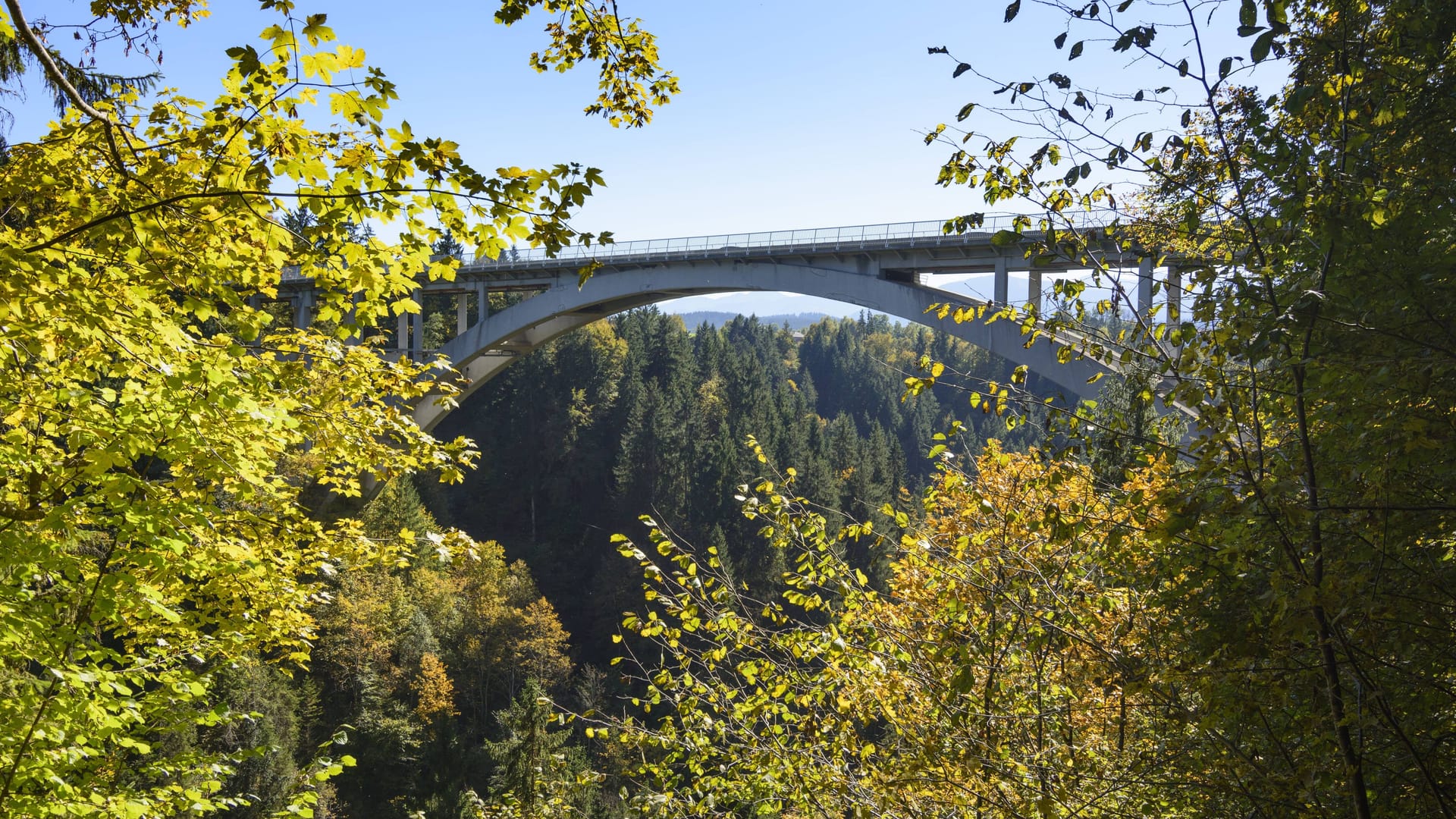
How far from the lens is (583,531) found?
46.8 m

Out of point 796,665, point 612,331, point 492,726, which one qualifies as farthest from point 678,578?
point 612,331

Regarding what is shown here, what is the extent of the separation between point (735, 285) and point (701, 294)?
1753 mm

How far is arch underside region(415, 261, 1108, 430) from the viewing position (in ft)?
49.1

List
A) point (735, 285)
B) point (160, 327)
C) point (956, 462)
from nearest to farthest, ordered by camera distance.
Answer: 1. point (160, 327)
2. point (956, 462)
3. point (735, 285)

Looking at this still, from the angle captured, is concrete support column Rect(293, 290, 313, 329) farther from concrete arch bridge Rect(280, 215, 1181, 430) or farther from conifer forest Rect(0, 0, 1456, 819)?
conifer forest Rect(0, 0, 1456, 819)

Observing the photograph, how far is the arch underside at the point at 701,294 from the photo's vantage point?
49.1ft

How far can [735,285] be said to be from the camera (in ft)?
67.1

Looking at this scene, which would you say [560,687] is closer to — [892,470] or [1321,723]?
[892,470]

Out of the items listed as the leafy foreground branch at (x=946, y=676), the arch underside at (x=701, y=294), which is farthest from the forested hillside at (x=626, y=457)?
the leafy foreground branch at (x=946, y=676)

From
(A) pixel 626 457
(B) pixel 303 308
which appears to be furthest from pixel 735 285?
(A) pixel 626 457

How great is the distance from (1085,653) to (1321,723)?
4.71ft

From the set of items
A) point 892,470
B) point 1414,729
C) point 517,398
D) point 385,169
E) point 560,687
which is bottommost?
point 560,687

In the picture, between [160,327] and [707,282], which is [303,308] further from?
[160,327]

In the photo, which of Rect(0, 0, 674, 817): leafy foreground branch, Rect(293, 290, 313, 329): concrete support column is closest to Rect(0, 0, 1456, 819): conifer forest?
Rect(0, 0, 674, 817): leafy foreground branch
